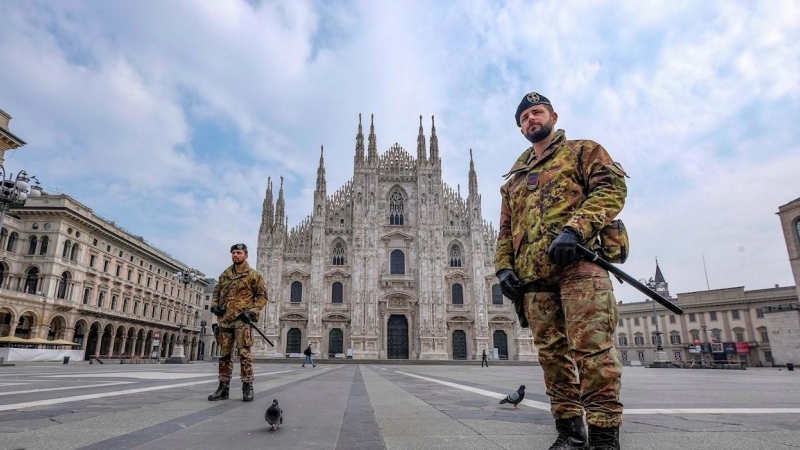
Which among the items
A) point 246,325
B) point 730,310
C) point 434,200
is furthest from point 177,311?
point 730,310

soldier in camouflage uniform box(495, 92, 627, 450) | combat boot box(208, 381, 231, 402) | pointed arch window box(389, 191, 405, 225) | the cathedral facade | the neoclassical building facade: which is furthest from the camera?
pointed arch window box(389, 191, 405, 225)

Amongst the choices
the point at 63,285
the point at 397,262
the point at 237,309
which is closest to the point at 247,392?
the point at 237,309

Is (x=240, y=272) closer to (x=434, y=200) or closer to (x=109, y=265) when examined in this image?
(x=434, y=200)

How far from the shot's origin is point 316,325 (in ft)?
110

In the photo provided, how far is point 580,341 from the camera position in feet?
7.48

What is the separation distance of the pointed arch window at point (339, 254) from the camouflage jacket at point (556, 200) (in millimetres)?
33535

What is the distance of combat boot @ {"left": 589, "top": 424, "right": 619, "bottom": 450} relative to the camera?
6.79ft

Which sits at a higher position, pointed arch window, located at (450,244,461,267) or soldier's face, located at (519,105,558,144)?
pointed arch window, located at (450,244,461,267)

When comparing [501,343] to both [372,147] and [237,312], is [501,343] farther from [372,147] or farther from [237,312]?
[237,312]

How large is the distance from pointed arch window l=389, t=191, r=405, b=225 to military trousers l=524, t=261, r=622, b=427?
34.6 metres

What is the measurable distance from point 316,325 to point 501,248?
105ft

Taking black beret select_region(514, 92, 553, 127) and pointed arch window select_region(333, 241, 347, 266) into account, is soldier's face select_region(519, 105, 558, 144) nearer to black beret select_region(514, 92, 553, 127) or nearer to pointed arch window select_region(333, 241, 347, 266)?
black beret select_region(514, 92, 553, 127)

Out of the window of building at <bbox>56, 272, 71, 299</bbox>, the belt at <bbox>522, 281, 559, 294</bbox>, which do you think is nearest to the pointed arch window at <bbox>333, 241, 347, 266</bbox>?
the window of building at <bbox>56, 272, 71, 299</bbox>

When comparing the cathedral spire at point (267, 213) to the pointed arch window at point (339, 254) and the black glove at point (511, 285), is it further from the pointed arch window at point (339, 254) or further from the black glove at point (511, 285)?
the black glove at point (511, 285)
